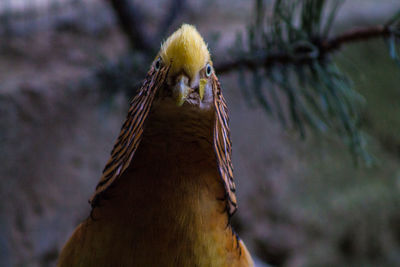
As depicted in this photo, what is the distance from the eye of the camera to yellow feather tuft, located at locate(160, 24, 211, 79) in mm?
384

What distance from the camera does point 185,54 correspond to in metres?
0.38

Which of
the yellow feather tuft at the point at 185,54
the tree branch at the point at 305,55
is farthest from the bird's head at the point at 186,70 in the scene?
the tree branch at the point at 305,55

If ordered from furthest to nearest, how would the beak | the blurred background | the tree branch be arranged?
the blurred background < the tree branch < the beak

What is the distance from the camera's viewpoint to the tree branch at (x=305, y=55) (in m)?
0.65

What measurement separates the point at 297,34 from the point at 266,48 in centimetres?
7

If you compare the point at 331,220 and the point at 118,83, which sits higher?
the point at 118,83

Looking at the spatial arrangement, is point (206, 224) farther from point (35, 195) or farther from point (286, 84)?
point (35, 195)

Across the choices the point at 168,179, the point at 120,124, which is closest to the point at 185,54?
the point at 168,179

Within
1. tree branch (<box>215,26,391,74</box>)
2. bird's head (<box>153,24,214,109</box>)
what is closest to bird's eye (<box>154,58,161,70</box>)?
bird's head (<box>153,24,214,109</box>)

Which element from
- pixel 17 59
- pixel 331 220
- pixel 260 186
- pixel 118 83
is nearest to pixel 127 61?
pixel 118 83

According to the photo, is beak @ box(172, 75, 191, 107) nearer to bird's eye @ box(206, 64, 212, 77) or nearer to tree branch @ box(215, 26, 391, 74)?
bird's eye @ box(206, 64, 212, 77)

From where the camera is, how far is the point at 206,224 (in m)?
0.43

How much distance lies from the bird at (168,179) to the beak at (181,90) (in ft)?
0.04

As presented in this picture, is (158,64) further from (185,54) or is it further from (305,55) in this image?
(305,55)
